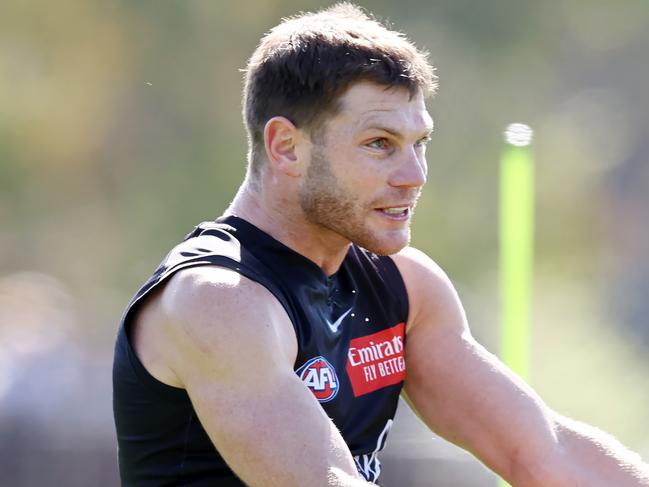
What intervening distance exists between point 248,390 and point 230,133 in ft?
30.9

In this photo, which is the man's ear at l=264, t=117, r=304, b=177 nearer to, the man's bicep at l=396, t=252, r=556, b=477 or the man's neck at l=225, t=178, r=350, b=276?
the man's neck at l=225, t=178, r=350, b=276

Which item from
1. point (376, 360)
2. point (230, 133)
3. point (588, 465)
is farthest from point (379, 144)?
point (230, 133)

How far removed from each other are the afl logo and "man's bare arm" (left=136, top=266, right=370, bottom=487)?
159mm

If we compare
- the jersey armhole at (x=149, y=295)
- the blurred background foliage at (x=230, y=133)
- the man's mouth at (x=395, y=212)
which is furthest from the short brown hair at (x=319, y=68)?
the blurred background foliage at (x=230, y=133)

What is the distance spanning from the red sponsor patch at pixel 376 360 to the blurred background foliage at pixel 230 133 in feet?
24.1

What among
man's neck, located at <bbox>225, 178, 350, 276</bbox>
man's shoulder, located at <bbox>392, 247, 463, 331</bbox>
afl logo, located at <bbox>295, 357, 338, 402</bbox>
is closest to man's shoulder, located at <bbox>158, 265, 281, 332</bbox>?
afl logo, located at <bbox>295, 357, 338, 402</bbox>

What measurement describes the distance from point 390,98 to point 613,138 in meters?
9.07

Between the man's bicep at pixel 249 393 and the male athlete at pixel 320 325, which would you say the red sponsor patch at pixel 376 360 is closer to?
the male athlete at pixel 320 325

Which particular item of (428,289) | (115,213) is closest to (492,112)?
(115,213)

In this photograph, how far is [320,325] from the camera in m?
2.83

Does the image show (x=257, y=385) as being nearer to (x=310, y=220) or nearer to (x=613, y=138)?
(x=310, y=220)

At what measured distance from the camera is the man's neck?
2955 mm

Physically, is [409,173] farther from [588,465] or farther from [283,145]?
[588,465]

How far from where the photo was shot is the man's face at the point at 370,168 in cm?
288
